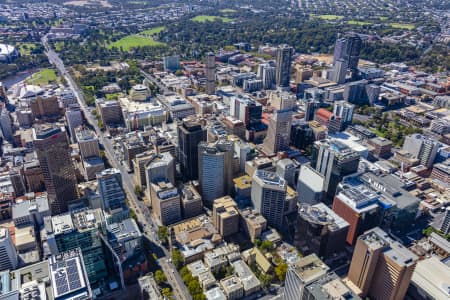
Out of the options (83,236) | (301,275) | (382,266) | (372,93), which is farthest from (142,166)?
(372,93)

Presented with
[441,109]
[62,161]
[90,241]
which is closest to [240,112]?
[62,161]

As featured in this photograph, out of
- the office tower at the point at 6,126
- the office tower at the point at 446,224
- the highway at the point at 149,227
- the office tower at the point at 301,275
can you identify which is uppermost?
the office tower at the point at 301,275

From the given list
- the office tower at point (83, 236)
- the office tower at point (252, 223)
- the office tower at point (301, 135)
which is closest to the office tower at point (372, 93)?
the office tower at point (301, 135)

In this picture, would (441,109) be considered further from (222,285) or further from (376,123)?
(222,285)

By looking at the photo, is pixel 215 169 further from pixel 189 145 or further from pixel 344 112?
pixel 344 112

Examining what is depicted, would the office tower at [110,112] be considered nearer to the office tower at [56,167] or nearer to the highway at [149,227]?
the highway at [149,227]

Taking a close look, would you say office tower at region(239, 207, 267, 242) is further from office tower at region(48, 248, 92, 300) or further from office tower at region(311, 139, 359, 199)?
office tower at region(48, 248, 92, 300)
